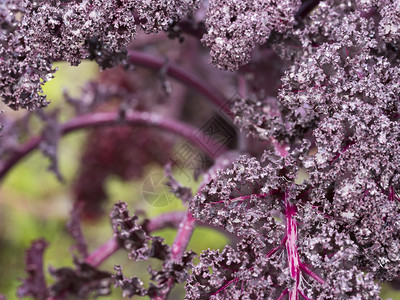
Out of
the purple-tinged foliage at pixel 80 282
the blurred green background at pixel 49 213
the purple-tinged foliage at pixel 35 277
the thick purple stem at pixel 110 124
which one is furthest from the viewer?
the blurred green background at pixel 49 213

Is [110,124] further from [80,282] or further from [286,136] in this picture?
[286,136]

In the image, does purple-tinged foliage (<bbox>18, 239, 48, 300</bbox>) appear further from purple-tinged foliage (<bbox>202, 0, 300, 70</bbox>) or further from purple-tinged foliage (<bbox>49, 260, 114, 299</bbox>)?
purple-tinged foliage (<bbox>202, 0, 300, 70</bbox>)

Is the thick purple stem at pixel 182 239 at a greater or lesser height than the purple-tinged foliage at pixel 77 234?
lesser

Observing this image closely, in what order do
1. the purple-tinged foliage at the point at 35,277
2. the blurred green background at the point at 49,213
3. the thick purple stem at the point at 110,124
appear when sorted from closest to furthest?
the purple-tinged foliage at the point at 35,277
the thick purple stem at the point at 110,124
the blurred green background at the point at 49,213

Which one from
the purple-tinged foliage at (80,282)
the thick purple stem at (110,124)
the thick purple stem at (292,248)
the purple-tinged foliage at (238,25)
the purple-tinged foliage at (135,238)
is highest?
the thick purple stem at (110,124)

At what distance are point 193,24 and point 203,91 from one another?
0.31 m

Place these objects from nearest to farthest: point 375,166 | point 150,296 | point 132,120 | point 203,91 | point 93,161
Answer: point 375,166 < point 150,296 < point 203,91 < point 132,120 < point 93,161

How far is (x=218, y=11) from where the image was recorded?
614 mm

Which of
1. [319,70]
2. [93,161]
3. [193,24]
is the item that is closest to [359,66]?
[319,70]

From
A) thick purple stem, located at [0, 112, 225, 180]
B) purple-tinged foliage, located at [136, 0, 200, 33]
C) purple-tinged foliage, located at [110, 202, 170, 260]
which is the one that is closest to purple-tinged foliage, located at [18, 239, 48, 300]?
thick purple stem, located at [0, 112, 225, 180]

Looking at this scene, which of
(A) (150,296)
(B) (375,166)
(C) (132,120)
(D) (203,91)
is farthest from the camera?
(C) (132,120)

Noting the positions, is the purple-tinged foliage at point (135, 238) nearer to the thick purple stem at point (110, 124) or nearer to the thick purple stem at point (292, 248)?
the thick purple stem at point (292, 248)

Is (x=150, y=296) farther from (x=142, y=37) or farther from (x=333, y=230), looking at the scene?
(x=142, y=37)

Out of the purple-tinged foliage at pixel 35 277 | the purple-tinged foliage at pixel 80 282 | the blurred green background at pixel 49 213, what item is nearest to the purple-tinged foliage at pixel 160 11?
the purple-tinged foliage at pixel 80 282
